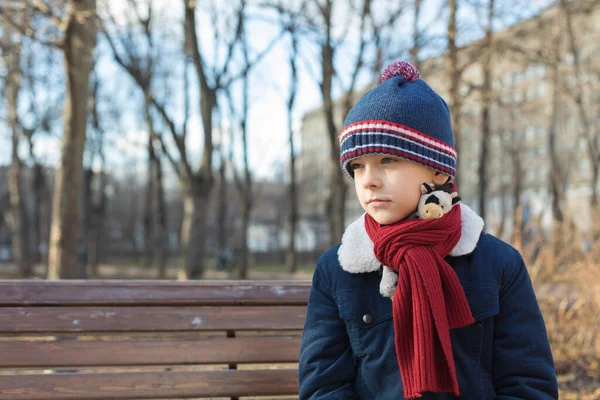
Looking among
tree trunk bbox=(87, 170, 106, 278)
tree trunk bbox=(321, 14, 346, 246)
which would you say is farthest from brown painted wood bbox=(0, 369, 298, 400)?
tree trunk bbox=(87, 170, 106, 278)

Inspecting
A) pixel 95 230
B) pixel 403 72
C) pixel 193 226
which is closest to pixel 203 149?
pixel 193 226

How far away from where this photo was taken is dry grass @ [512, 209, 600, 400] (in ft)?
17.5

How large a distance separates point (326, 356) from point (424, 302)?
0.42 meters

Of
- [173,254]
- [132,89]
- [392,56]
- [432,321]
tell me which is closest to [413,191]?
[432,321]

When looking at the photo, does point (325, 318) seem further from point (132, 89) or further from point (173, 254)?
point (173, 254)

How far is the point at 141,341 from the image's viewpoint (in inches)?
103

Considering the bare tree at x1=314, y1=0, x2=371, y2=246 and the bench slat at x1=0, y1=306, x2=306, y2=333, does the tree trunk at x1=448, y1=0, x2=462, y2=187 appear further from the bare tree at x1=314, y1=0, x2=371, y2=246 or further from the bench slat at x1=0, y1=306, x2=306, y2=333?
the bench slat at x1=0, y1=306, x2=306, y2=333

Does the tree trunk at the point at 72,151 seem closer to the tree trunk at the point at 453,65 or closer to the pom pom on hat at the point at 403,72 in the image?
the tree trunk at the point at 453,65

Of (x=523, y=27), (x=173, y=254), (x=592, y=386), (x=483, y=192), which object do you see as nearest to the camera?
(x=592, y=386)

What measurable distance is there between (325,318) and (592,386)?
387 cm

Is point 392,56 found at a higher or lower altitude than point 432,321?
higher

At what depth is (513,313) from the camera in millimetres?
1817

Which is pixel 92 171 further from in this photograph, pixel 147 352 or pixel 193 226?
pixel 147 352

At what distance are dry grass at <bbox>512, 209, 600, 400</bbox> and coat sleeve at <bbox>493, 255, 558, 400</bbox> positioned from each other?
11.3 feet
